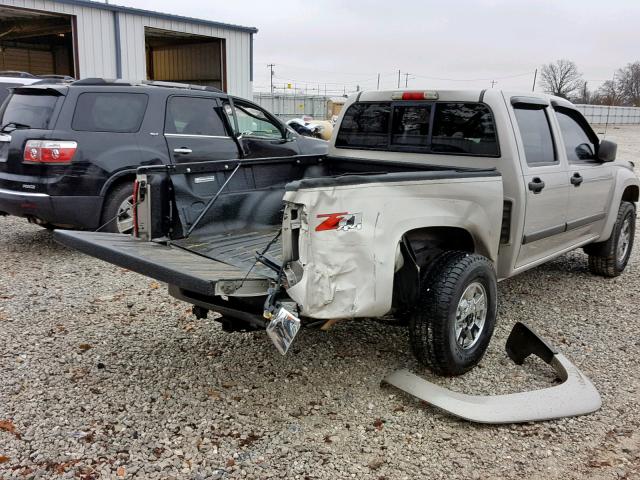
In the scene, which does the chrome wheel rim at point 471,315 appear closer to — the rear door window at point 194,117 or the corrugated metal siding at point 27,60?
the rear door window at point 194,117

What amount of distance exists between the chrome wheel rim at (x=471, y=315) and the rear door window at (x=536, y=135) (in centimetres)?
125

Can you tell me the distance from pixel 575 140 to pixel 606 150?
0.30m

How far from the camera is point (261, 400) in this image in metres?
3.71

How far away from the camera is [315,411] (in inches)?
142

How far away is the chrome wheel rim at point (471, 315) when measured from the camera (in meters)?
3.90

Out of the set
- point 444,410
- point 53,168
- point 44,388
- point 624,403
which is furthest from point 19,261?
point 624,403

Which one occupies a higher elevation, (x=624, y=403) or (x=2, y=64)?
(x=2, y=64)

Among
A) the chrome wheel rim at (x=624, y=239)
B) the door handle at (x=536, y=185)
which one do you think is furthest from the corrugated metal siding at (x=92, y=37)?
the door handle at (x=536, y=185)

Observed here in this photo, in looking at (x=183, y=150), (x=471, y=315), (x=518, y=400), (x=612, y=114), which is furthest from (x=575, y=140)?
Answer: (x=612, y=114)

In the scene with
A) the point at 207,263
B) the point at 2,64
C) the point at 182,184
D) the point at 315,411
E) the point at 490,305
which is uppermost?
the point at 2,64

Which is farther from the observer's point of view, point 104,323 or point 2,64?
point 2,64

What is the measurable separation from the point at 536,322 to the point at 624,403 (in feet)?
4.69

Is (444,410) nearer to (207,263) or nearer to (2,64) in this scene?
(207,263)

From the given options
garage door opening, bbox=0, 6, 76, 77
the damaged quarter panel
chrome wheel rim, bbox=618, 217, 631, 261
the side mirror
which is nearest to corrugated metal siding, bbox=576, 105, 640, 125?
garage door opening, bbox=0, 6, 76, 77
